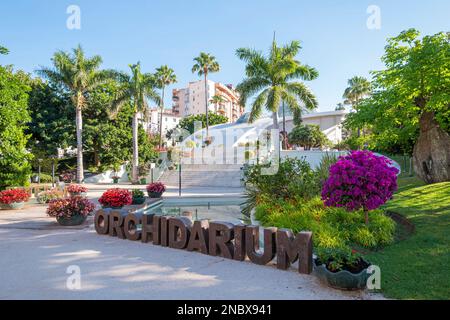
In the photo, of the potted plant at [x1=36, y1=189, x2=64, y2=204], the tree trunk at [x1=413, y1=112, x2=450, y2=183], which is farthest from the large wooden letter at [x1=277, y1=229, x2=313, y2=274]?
the potted plant at [x1=36, y1=189, x2=64, y2=204]

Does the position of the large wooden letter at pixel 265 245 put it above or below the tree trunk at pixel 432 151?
below

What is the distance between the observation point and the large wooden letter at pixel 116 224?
908 centimetres

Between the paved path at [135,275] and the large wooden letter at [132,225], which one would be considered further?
the large wooden letter at [132,225]

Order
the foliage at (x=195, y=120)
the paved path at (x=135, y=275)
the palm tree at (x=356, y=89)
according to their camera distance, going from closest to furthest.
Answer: the paved path at (x=135, y=275)
the palm tree at (x=356, y=89)
the foliage at (x=195, y=120)

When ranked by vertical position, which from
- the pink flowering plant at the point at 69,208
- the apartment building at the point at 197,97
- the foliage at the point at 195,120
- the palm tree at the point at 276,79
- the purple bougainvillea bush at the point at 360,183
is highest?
the apartment building at the point at 197,97

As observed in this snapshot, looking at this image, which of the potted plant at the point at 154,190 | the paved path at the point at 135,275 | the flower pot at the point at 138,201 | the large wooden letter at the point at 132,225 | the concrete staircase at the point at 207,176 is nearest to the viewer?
the paved path at the point at 135,275

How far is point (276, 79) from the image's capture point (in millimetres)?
23203

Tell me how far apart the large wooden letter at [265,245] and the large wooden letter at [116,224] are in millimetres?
4074

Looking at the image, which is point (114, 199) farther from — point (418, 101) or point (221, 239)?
point (418, 101)

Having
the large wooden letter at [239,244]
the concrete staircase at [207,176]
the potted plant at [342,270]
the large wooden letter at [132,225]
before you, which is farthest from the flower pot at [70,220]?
the concrete staircase at [207,176]

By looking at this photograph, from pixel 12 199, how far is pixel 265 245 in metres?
14.1

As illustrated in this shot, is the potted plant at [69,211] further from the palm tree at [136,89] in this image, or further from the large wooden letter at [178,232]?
the palm tree at [136,89]

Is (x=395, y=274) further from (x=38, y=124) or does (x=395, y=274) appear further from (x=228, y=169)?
(x=38, y=124)
